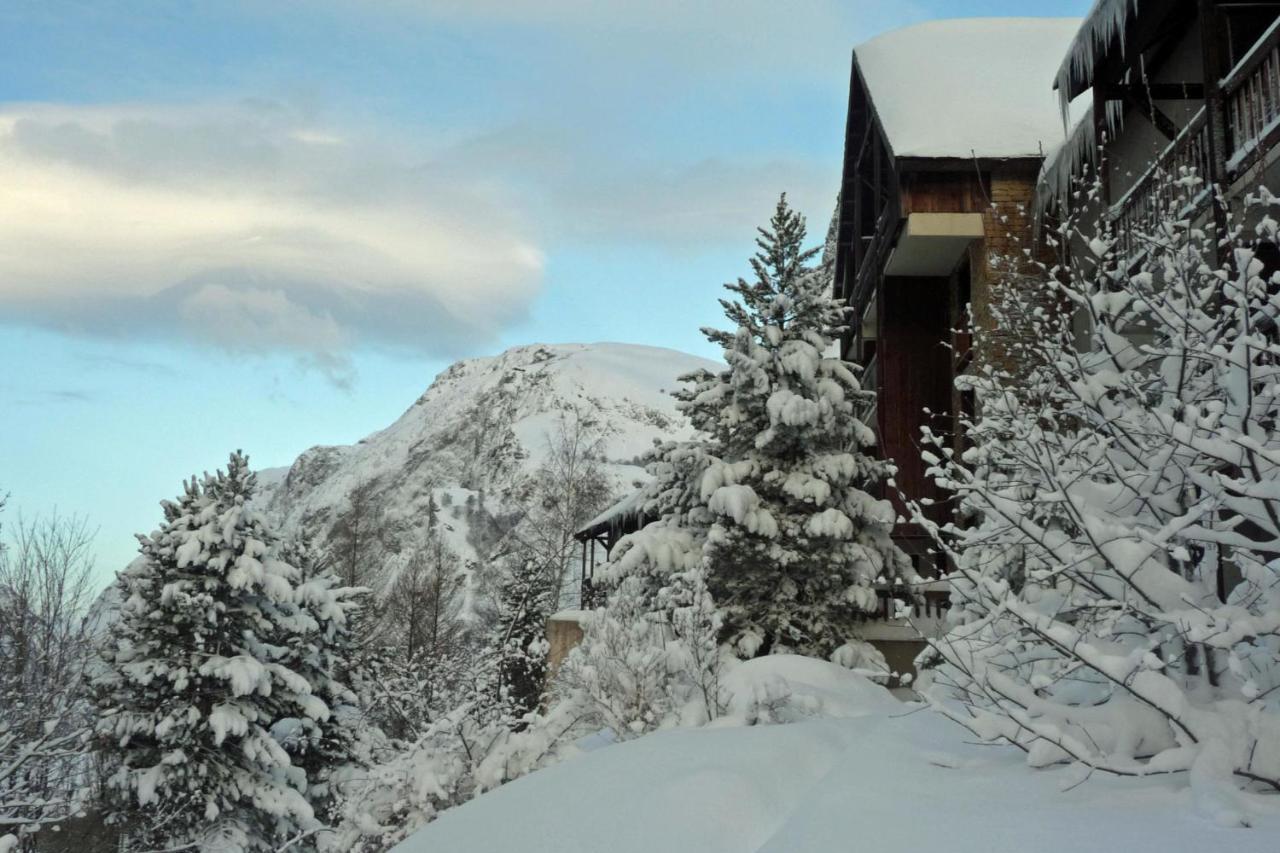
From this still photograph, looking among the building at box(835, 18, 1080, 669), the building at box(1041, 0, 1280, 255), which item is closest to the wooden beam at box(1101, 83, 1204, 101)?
the building at box(1041, 0, 1280, 255)

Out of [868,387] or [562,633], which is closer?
[562,633]

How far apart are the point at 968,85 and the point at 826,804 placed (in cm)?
1529

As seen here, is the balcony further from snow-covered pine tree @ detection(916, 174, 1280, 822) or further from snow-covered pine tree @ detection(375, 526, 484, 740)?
snow-covered pine tree @ detection(375, 526, 484, 740)

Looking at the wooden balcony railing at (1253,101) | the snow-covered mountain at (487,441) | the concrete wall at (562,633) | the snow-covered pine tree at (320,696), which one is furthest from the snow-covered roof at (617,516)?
the snow-covered mountain at (487,441)

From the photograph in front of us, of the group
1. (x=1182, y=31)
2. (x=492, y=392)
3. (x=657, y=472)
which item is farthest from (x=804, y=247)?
(x=492, y=392)

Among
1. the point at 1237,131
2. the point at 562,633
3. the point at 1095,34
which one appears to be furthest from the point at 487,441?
the point at 1237,131

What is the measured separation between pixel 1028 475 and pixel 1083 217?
1017 cm

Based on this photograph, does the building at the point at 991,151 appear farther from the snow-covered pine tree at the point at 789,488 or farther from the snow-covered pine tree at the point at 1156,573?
the snow-covered pine tree at the point at 1156,573

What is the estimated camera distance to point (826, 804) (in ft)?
14.2

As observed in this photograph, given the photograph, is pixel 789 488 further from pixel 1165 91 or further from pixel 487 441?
pixel 487 441

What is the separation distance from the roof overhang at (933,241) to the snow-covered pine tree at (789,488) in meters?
2.73

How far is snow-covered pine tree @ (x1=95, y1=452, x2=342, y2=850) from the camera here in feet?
51.0

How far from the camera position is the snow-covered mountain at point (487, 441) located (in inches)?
4414

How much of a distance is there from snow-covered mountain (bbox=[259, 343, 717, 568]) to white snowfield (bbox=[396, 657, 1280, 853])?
9330cm
